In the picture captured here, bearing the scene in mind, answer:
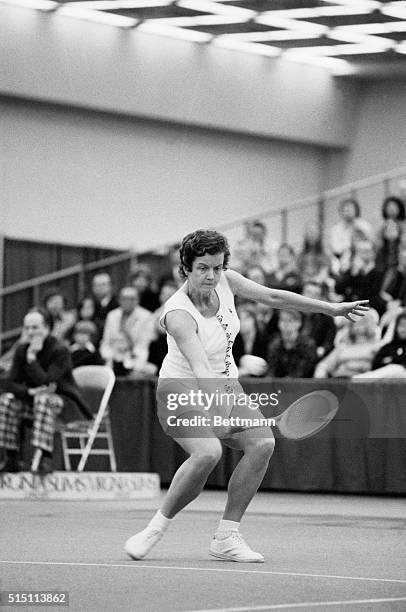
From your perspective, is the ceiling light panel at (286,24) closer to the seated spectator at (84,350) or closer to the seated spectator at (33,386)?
the seated spectator at (84,350)

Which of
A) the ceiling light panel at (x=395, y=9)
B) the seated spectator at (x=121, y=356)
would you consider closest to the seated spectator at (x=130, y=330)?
the seated spectator at (x=121, y=356)

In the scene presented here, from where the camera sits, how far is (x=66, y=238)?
25.5m

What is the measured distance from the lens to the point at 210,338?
8.09 m

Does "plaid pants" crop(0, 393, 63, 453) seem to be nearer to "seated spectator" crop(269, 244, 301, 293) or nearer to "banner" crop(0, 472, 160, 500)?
"banner" crop(0, 472, 160, 500)

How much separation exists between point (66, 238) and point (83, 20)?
12.4ft

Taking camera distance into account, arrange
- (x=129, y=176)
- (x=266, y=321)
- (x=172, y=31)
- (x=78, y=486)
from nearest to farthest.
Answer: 1. (x=78, y=486)
2. (x=266, y=321)
3. (x=172, y=31)
4. (x=129, y=176)

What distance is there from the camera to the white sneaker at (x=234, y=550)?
8.22 m

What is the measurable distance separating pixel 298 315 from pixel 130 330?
10.8ft

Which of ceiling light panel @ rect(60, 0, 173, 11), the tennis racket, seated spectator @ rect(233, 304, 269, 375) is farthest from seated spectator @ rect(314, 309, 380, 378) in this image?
ceiling light panel @ rect(60, 0, 173, 11)

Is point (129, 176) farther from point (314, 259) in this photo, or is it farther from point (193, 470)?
point (193, 470)

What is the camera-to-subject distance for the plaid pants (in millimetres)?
14836

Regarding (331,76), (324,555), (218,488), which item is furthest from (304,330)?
(331,76)

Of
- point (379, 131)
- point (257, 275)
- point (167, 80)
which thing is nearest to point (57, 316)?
point (257, 275)

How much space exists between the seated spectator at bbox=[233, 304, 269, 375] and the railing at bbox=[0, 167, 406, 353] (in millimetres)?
6404
